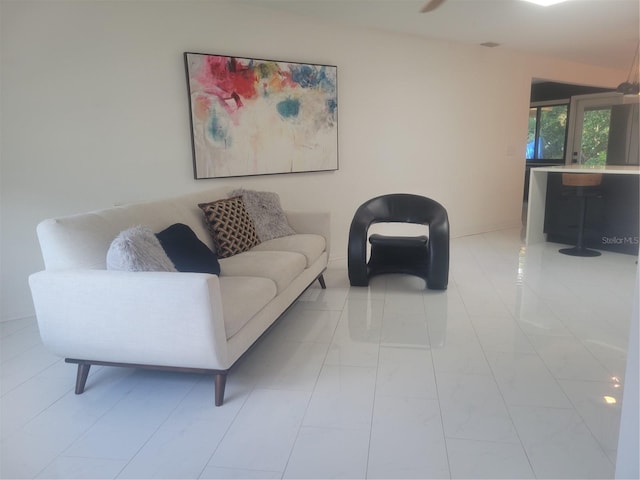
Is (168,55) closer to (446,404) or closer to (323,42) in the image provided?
(323,42)

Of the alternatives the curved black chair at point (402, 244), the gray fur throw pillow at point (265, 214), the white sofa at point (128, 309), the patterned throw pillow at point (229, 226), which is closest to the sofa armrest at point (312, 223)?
the gray fur throw pillow at point (265, 214)

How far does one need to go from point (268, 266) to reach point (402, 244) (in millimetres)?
1541

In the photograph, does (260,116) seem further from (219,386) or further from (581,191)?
(581,191)

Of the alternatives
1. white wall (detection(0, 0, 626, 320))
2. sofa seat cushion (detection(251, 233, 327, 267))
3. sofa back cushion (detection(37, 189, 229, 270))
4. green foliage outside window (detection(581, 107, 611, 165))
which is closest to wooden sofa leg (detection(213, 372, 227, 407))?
sofa back cushion (detection(37, 189, 229, 270))

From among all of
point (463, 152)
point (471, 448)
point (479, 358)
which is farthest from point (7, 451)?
point (463, 152)

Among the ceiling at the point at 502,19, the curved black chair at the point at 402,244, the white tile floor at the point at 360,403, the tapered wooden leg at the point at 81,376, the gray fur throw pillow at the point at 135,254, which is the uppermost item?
the ceiling at the point at 502,19

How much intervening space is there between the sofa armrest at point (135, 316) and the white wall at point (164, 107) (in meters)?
1.51

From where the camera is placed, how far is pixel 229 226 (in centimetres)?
307

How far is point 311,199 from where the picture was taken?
4523mm

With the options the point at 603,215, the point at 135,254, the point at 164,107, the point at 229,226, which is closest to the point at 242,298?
the point at 135,254

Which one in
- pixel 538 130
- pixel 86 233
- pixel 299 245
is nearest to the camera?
pixel 86 233

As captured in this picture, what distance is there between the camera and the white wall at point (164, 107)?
305 centimetres

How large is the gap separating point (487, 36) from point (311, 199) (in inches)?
113

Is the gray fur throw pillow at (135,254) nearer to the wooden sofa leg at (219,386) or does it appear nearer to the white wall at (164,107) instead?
the wooden sofa leg at (219,386)
